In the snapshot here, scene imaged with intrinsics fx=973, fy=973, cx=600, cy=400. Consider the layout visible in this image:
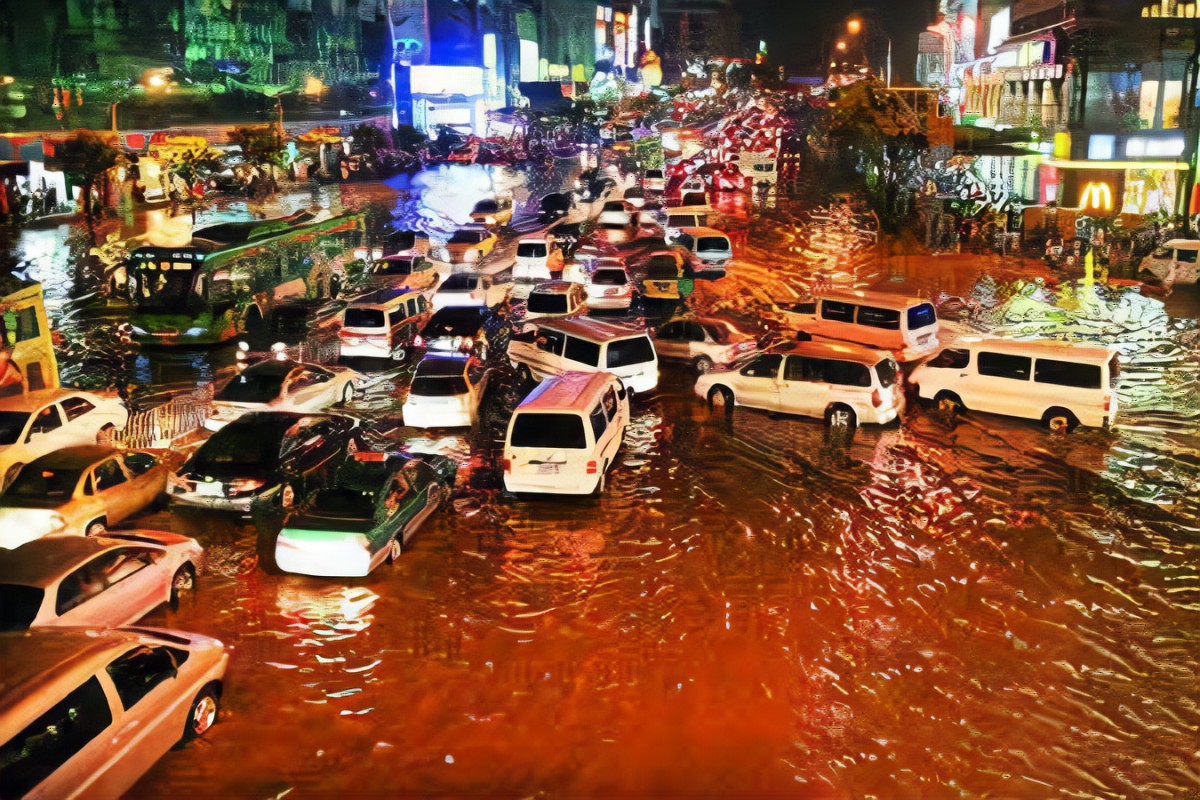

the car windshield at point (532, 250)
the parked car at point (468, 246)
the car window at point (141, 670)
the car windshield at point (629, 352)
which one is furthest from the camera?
the parked car at point (468, 246)

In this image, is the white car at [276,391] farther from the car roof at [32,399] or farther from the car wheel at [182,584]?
the car wheel at [182,584]

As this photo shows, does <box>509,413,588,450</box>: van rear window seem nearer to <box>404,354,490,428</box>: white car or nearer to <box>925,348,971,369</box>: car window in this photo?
<box>404,354,490,428</box>: white car

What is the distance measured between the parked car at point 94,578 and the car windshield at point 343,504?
3.69ft

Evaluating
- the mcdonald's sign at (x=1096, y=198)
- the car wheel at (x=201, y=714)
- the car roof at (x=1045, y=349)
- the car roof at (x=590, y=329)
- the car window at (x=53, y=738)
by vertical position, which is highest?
the mcdonald's sign at (x=1096, y=198)

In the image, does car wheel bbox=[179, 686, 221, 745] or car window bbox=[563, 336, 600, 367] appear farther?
car window bbox=[563, 336, 600, 367]

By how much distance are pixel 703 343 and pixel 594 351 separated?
2.55 meters

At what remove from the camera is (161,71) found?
24.4 metres

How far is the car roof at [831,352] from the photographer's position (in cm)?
1321

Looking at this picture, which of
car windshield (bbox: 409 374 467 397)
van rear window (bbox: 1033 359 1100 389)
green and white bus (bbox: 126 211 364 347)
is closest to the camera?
van rear window (bbox: 1033 359 1100 389)

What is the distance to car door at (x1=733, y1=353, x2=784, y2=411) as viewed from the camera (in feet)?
45.2

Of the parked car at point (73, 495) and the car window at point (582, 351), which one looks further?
the car window at point (582, 351)

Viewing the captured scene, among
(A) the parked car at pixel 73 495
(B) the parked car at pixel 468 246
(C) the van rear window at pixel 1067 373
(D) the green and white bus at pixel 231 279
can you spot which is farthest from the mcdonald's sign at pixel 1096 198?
(A) the parked car at pixel 73 495

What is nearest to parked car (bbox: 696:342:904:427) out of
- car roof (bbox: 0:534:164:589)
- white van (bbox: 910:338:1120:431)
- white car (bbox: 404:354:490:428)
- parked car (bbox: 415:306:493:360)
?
white van (bbox: 910:338:1120:431)

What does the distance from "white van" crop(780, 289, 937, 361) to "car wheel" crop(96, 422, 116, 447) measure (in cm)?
1072
